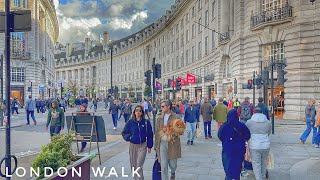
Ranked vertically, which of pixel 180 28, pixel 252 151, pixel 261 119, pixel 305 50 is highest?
pixel 180 28

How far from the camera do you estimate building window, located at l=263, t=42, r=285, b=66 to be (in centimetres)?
2477

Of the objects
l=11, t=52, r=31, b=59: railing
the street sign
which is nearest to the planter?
the street sign

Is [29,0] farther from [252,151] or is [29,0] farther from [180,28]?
[252,151]

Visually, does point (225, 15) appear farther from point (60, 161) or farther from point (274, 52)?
point (60, 161)

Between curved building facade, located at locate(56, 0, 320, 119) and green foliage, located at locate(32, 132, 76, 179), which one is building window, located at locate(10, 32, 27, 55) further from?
green foliage, located at locate(32, 132, 76, 179)

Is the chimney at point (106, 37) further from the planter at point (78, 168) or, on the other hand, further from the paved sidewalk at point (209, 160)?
the planter at point (78, 168)

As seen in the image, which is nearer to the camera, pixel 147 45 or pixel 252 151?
pixel 252 151

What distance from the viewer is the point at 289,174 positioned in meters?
7.06

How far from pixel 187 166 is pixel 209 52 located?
3320 cm

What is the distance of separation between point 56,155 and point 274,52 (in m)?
23.7

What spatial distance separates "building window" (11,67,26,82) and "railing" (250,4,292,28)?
108 feet

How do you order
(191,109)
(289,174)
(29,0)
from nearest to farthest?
(289,174)
(191,109)
(29,0)

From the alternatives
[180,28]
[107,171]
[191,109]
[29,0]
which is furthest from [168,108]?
[180,28]

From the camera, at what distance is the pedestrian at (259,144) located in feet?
19.7
